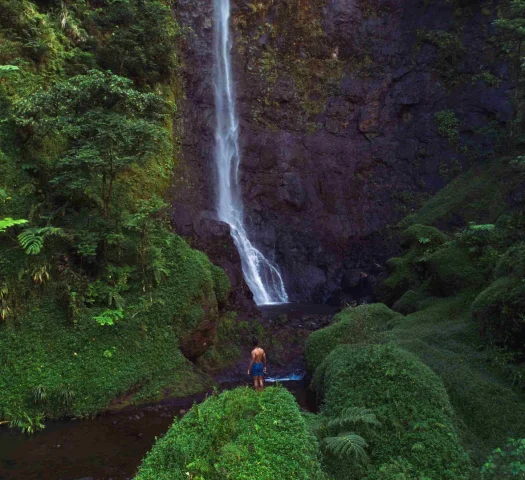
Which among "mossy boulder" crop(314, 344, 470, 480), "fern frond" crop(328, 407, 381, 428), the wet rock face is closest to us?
"mossy boulder" crop(314, 344, 470, 480)

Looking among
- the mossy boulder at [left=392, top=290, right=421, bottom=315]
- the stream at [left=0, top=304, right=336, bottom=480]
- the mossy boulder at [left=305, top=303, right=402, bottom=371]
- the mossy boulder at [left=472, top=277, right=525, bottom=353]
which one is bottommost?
the mossy boulder at [left=392, top=290, right=421, bottom=315]

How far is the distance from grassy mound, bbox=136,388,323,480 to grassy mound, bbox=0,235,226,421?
4880 mm

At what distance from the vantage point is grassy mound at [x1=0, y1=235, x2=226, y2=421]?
10.1 m

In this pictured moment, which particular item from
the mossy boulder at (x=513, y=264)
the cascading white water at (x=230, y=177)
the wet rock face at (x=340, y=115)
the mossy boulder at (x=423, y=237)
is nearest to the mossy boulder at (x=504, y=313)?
the mossy boulder at (x=513, y=264)

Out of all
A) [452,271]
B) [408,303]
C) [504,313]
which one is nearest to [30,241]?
[504,313]

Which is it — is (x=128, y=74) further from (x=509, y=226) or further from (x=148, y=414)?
(x=509, y=226)

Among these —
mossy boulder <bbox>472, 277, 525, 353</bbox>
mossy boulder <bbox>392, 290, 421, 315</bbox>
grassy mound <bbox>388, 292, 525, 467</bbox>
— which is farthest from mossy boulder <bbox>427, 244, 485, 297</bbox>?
mossy boulder <bbox>472, 277, 525, 353</bbox>

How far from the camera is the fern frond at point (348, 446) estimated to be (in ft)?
20.6

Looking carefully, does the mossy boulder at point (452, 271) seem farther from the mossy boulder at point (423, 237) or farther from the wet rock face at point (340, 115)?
the wet rock face at point (340, 115)

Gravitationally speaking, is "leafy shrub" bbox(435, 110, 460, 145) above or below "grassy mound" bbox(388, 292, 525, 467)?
above

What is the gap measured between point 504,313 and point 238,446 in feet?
23.0

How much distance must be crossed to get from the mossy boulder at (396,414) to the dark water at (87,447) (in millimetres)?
3002

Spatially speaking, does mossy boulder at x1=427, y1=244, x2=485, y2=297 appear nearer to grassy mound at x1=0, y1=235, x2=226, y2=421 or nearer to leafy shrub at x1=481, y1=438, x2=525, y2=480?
grassy mound at x1=0, y1=235, x2=226, y2=421

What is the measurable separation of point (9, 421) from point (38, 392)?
738 mm
